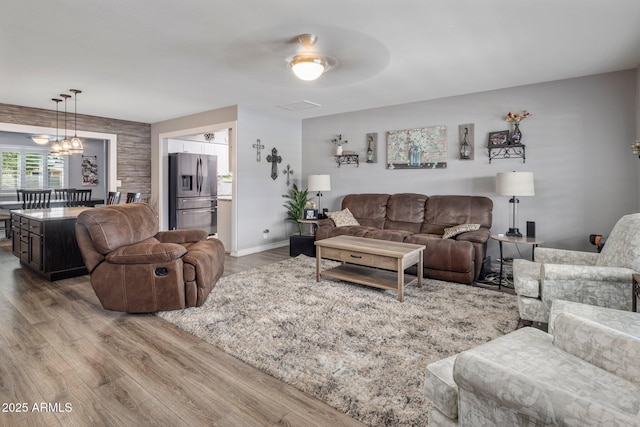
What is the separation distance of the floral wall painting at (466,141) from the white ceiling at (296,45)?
49cm

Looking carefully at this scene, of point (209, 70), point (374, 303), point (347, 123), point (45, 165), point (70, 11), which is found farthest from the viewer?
point (45, 165)

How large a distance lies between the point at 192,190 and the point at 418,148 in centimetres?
462

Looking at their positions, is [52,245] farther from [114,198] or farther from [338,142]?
[338,142]

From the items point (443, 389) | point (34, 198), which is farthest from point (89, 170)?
point (443, 389)

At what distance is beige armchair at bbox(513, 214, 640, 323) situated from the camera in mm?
2238

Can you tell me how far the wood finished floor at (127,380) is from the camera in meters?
1.70

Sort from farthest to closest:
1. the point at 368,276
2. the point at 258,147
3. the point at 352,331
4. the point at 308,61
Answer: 1. the point at 258,147
2. the point at 368,276
3. the point at 308,61
4. the point at 352,331

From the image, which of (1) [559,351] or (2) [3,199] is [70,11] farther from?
(2) [3,199]

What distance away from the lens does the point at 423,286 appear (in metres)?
3.85

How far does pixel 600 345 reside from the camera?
1199 millimetres

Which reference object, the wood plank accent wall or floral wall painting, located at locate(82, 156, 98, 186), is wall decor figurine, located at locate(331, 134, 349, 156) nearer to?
the wood plank accent wall

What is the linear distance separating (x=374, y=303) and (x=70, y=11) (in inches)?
136

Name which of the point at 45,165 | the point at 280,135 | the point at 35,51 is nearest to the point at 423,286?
the point at 280,135

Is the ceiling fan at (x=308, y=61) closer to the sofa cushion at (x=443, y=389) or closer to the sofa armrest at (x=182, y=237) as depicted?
the sofa armrest at (x=182, y=237)
